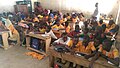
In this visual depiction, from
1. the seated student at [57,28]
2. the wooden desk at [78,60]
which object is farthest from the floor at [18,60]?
the seated student at [57,28]

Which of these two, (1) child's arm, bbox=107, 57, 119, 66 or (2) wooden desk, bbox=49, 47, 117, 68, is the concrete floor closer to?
(2) wooden desk, bbox=49, 47, 117, 68

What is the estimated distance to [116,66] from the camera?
2.11m

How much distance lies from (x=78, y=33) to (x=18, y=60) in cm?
143

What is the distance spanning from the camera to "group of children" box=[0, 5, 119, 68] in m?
2.31

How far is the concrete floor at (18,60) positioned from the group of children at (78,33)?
0.51m

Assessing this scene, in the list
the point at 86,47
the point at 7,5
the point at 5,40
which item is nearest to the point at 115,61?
the point at 86,47

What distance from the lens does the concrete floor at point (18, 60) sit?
9.45 ft

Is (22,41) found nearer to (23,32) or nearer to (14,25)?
(23,32)

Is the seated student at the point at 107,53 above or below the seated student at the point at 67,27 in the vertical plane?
below

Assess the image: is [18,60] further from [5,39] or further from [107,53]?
[107,53]

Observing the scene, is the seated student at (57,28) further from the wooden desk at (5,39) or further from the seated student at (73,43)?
the wooden desk at (5,39)

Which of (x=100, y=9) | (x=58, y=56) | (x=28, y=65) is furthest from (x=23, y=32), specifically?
(x=100, y=9)

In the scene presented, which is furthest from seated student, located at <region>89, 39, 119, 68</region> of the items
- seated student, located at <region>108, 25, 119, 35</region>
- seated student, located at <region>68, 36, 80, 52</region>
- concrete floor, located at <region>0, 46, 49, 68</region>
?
concrete floor, located at <region>0, 46, 49, 68</region>

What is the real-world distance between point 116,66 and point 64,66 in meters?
0.90
